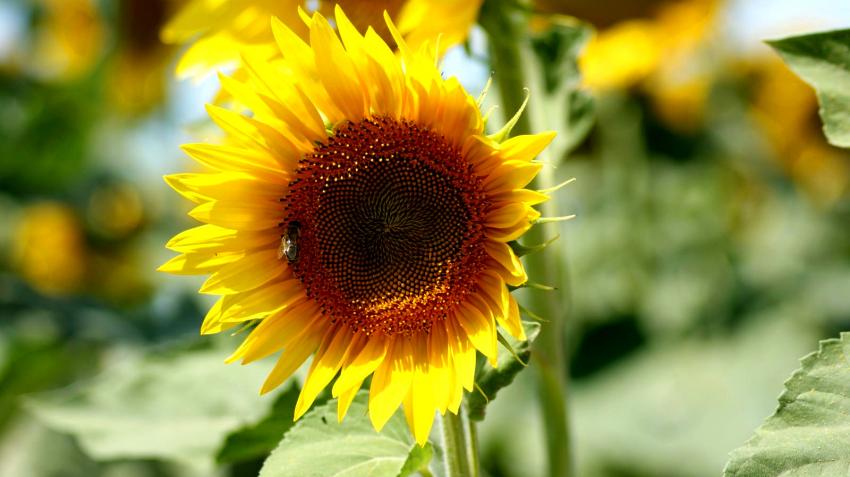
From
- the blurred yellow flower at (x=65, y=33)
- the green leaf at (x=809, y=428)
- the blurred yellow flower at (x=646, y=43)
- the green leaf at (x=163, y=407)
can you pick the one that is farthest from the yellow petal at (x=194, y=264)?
the blurred yellow flower at (x=65, y=33)

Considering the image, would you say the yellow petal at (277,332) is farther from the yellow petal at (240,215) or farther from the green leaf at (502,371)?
the green leaf at (502,371)

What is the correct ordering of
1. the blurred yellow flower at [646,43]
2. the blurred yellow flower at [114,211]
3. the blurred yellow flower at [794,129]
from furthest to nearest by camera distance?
the blurred yellow flower at [114,211] < the blurred yellow flower at [794,129] < the blurred yellow flower at [646,43]

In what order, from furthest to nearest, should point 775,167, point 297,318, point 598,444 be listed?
point 775,167, point 598,444, point 297,318

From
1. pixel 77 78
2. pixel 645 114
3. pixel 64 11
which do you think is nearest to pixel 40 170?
pixel 77 78

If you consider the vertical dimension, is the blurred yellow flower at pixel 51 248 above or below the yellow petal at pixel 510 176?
above

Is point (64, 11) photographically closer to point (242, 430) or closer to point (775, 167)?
point (775, 167)

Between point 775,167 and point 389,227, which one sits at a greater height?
point 775,167

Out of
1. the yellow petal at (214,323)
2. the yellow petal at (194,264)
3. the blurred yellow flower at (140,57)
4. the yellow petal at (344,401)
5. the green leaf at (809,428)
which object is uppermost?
the blurred yellow flower at (140,57)
